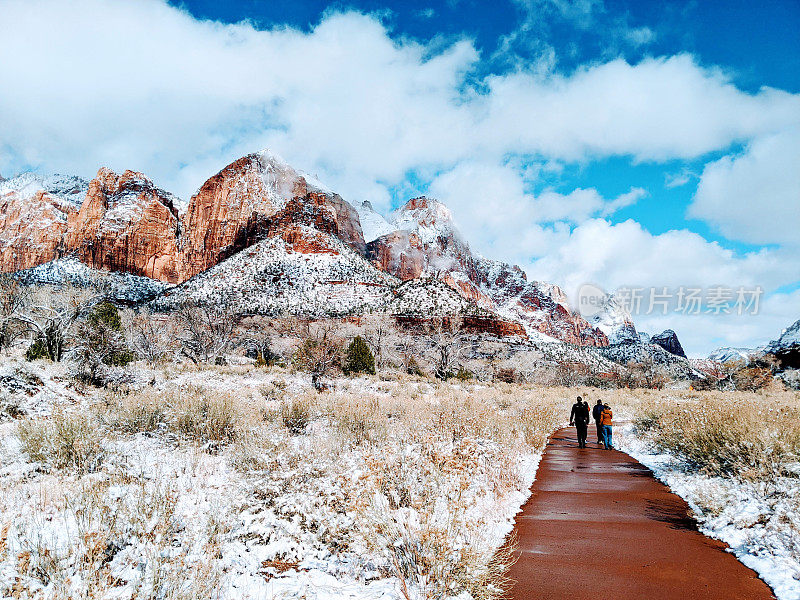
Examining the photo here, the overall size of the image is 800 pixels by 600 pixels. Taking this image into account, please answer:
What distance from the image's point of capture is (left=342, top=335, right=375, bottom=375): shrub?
30344mm

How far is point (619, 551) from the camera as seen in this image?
14.9ft

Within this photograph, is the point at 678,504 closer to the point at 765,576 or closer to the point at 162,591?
the point at 765,576

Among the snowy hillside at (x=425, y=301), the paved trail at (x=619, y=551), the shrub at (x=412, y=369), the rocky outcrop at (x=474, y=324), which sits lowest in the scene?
the paved trail at (x=619, y=551)

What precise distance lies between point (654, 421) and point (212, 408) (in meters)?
12.5

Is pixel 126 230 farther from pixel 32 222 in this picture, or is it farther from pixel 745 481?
pixel 745 481

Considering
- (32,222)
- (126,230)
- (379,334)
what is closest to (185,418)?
(379,334)

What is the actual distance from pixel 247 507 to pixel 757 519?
5.90m

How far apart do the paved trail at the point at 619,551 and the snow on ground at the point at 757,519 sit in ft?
0.45

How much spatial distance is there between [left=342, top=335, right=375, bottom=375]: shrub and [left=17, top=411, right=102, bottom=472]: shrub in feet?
74.2

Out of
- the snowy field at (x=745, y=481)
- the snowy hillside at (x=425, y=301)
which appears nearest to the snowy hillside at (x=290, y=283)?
the snowy hillside at (x=425, y=301)

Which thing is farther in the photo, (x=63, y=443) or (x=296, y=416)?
(x=296, y=416)

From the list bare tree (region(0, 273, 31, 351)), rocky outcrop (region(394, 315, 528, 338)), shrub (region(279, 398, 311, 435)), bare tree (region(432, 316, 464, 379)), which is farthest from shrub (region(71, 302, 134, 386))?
rocky outcrop (region(394, 315, 528, 338))

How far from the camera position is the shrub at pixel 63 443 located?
21.0 ft

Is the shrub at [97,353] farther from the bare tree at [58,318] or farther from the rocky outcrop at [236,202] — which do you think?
the rocky outcrop at [236,202]
